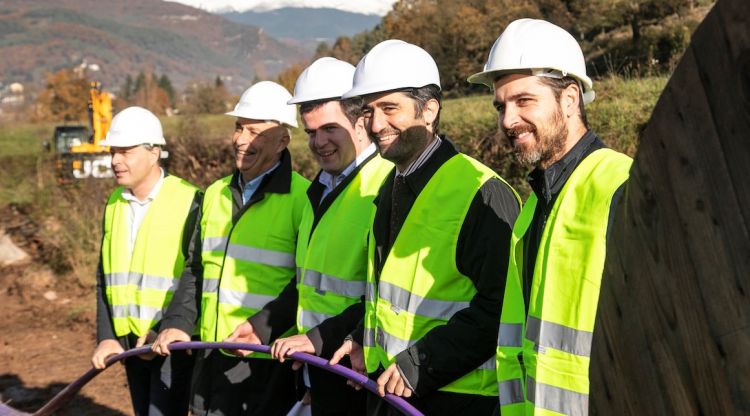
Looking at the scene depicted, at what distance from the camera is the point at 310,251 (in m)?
3.86

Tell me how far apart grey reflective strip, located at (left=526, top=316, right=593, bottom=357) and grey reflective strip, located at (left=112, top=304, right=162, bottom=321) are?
117 inches

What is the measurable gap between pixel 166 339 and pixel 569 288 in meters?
2.77

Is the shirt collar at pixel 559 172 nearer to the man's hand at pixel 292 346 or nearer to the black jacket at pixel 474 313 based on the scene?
the black jacket at pixel 474 313

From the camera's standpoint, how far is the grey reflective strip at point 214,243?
4.53m

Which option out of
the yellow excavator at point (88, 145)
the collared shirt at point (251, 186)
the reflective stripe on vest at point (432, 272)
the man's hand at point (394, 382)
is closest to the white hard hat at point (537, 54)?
the reflective stripe on vest at point (432, 272)

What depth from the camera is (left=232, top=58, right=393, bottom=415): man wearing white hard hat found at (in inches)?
145

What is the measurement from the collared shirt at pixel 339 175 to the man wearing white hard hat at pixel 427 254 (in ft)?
2.19

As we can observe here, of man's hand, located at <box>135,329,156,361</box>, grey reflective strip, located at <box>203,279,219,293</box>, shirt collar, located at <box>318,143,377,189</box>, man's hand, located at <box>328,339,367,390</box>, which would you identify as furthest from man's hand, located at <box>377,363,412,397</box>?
man's hand, located at <box>135,329,156,361</box>

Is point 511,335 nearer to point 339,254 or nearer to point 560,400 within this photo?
point 560,400

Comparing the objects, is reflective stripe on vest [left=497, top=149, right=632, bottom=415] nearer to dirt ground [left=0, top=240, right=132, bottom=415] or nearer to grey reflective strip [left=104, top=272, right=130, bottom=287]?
grey reflective strip [left=104, top=272, right=130, bottom=287]

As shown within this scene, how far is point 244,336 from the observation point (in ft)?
13.7

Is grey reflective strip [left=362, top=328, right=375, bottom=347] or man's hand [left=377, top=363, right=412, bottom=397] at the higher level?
grey reflective strip [left=362, top=328, right=375, bottom=347]

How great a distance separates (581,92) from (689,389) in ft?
4.46

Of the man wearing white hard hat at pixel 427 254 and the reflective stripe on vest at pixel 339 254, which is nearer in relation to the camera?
the man wearing white hard hat at pixel 427 254
